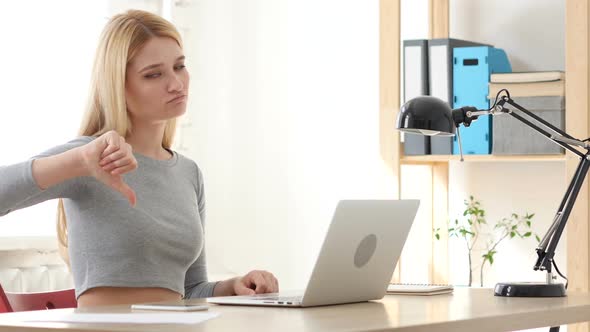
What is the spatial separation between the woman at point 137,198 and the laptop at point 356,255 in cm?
32

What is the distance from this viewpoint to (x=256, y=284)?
2209 mm

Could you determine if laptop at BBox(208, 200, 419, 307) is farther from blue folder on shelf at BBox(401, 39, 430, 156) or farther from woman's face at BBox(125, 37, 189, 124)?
blue folder on shelf at BBox(401, 39, 430, 156)

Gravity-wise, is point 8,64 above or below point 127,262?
above

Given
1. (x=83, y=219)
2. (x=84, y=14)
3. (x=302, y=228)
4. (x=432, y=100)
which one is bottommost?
(x=302, y=228)

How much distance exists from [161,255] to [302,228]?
1.93 metres

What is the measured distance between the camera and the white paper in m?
1.45

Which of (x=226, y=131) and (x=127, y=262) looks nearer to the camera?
(x=127, y=262)

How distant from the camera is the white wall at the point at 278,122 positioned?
3.99 m

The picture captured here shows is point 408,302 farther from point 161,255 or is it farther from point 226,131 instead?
point 226,131

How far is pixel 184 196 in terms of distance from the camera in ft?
7.66

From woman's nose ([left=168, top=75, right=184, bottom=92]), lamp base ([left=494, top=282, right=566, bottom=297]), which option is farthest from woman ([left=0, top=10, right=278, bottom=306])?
lamp base ([left=494, top=282, right=566, bottom=297])

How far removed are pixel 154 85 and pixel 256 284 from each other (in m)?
0.50

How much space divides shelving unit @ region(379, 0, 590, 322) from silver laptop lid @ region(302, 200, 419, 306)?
4.40 feet

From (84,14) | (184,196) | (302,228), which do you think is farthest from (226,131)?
(184,196)
